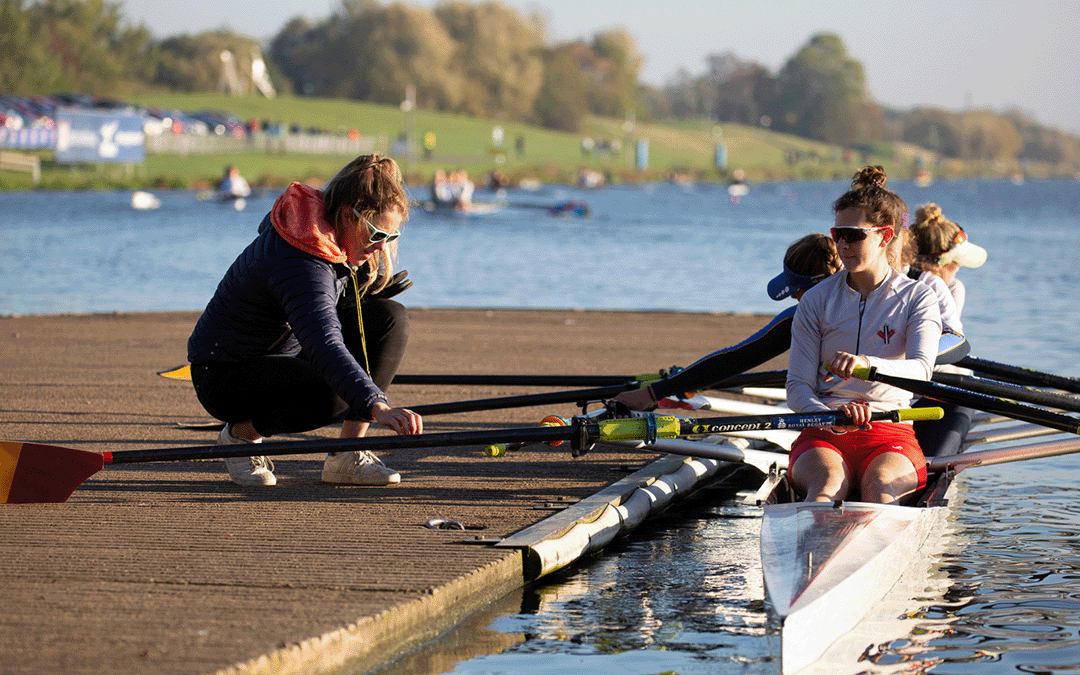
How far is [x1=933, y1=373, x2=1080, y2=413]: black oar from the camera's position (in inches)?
215

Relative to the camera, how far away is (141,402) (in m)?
7.95

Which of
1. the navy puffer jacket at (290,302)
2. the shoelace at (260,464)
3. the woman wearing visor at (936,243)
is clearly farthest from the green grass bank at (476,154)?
the navy puffer jacket at (290,302)

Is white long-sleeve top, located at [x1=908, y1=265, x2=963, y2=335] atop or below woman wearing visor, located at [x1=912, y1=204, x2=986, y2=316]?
below

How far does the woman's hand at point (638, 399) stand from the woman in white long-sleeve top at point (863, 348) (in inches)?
27.8

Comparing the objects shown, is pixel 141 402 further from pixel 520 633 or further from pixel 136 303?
pixel 136 303

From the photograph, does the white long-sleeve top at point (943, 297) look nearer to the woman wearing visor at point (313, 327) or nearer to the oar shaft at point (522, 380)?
the oar shaft at point (522, 380)

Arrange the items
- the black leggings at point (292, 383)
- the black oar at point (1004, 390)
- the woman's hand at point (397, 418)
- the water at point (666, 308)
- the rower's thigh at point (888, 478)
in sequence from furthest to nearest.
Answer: the black oar at point (1004, 390) < the black leggings at point (292, 383) < the rower's thigh at point (888, 478) < the woman's hand at point (397, 418) < the water at point (666, 308)

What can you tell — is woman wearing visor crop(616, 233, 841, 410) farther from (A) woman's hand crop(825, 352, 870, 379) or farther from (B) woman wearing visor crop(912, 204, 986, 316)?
(B) woman wearing visor crop(912, 204, 986, 316)

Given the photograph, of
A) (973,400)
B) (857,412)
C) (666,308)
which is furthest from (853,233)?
(666,308)

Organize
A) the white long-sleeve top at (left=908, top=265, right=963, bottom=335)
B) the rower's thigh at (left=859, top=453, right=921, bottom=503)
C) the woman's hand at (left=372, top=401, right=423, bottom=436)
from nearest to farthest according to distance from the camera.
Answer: the woman's hand at (left=372, top=401, right=423, bottom=436) < the rower's thigh at (left=859, top=453, right=921, bottom=503) < the white long-sleeve top at (left=908, top=265, right=963, bottom=335)

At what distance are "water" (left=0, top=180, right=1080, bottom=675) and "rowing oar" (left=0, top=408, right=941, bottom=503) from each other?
1.94ft

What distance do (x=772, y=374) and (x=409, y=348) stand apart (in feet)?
17.4

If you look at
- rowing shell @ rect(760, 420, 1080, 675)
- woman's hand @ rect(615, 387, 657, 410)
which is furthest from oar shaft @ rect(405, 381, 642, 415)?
rowing shell @ rect(760, 420, 1080, 675)

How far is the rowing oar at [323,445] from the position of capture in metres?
4.85
